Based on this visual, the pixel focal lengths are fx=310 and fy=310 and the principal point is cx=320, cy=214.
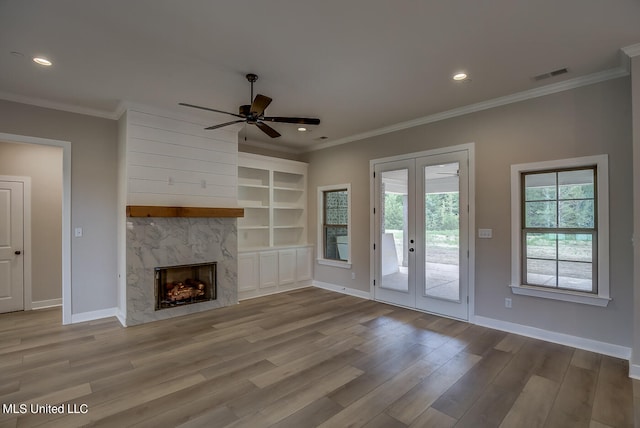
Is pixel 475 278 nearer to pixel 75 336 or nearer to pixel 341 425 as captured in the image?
pixel 341 425

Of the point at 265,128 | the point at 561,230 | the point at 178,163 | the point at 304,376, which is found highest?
the point at 265,128

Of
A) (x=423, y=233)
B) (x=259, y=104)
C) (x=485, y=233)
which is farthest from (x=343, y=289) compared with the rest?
(x=259, y=104)

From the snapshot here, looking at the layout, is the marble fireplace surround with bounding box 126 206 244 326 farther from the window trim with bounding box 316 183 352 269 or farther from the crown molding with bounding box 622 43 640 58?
the crown molding with bounding box 622 43 640 58

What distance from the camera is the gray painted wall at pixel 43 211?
16.4 ft

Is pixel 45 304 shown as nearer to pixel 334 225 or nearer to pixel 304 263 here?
pixel 304 263

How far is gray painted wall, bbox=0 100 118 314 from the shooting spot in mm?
4305

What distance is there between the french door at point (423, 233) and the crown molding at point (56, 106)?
4294 mm

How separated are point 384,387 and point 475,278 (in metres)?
2.33

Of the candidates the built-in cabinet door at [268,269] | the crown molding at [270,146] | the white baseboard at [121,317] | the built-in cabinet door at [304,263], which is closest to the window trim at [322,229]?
the built-in cabinet door at [304,263]

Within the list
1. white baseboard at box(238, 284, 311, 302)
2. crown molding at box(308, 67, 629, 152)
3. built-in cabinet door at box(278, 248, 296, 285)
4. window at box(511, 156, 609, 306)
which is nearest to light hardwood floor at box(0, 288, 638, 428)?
window at box(511, 156, 609, 306)

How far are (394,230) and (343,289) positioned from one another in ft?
5.41

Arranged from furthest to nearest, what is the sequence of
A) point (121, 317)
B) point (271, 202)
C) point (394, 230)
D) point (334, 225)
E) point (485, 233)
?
point (334, 225) → point (271, 202) → point (394, 230) → point (121, 317) → point (485, 233)

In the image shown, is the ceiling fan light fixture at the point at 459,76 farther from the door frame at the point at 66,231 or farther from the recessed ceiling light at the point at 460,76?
the door frame at the point at 66,231

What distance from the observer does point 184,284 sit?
16.1ft
